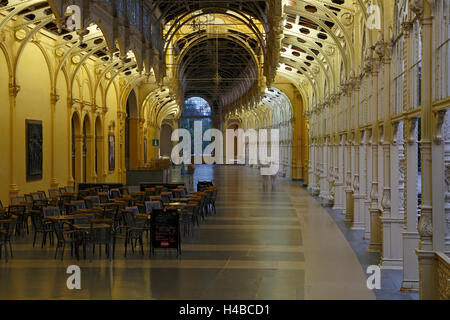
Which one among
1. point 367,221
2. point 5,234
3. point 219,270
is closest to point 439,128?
point 219,270

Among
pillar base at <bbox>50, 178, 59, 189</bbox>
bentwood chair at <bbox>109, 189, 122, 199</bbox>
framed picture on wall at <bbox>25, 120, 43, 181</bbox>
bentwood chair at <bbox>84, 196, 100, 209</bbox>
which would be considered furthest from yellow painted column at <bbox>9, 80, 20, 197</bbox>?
pillar base at <bbox>50, 178, 59, 189</bbox>

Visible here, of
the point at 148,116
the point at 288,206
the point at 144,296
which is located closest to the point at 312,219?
the point at 288,206

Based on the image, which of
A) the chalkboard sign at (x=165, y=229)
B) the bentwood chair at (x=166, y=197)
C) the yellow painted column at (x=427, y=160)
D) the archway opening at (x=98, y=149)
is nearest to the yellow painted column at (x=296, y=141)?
the archway opening at (x=98, y=149)

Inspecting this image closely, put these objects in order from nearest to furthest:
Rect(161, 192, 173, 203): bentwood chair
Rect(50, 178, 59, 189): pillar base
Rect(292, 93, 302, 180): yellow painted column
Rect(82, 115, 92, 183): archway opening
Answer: Rect(161, 192, 173, 203): bentwood chair, Rect(50, 178, 59, 189): pillar base, Rect(82, 115, 92, 183): archway opening, Rect(292, 93, 302, 180): yellow painted column

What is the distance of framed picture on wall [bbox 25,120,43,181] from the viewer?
20000 millimetres

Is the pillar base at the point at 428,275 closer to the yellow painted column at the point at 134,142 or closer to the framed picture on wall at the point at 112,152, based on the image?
the framed picture on wall at the point at 112,152

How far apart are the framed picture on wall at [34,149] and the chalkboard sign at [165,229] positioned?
30.4 feet

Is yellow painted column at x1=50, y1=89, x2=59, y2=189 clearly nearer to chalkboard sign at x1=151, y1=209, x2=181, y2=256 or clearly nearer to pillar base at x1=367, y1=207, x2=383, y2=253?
chalkboard sign at x1=151, y1=209, x2=181, y2=256

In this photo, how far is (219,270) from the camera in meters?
10.9

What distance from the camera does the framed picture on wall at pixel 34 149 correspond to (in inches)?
787

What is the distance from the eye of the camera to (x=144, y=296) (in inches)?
352

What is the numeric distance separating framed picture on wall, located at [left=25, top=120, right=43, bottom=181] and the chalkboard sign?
928cm
